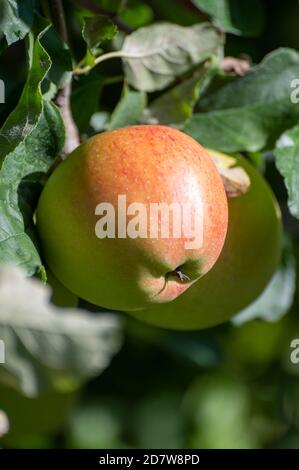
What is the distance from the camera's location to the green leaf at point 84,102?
131 cm

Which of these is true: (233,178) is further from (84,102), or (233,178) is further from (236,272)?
(84,102)

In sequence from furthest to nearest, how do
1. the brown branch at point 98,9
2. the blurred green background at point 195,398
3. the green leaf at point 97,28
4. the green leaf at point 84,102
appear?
the blurred green background at point 195,398 → the brown branch at point 98,9 → the green leaf at point 84,102 → the green leaf at point 97,28

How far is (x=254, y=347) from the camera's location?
2338 mm

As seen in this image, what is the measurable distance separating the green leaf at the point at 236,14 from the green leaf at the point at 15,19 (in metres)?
0.39

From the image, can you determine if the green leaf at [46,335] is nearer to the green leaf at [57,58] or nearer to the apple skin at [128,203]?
the apple skin at [128,203]

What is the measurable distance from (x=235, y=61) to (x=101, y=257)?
505mm

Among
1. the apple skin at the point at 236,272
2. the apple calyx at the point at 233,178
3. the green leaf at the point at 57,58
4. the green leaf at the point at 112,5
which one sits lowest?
the apple skin at the point at 236,272

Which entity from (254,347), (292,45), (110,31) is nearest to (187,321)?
(110,31)

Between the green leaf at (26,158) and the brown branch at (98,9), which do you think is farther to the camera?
the brown branch at (98,9)

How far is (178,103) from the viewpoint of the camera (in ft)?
4.46

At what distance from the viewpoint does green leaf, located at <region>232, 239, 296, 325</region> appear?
Answer: 5.33ft
